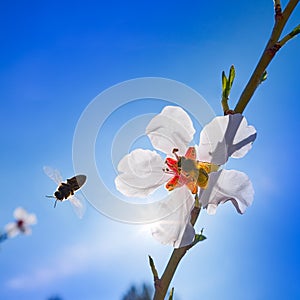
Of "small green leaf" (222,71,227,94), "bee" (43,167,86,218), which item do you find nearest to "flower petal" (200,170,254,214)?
"small green leaf" (222,71,227,94)

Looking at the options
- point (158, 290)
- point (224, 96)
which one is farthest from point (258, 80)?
point (158, 290)

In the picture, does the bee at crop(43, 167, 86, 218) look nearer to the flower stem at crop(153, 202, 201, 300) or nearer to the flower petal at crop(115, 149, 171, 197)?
the flower petal at crop(115, 149, 171, 197)

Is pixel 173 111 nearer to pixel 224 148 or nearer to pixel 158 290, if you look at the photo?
pixel 224 148

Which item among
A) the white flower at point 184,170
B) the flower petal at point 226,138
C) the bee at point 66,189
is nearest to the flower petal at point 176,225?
the white flower at point 184,170

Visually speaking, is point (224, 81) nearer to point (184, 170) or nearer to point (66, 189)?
point (184, 170)

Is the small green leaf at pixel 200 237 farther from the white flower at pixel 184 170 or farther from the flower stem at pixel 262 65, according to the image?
the flower stem at pixel 262 65
